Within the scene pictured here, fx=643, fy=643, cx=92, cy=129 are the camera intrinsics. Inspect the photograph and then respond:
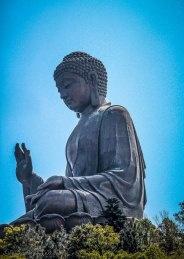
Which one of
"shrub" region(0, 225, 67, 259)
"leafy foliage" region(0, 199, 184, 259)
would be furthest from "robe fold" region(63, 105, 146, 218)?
"shrub" region(0, 225, 67, 259)

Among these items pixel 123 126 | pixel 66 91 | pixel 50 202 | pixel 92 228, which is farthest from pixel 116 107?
pixel 92 228

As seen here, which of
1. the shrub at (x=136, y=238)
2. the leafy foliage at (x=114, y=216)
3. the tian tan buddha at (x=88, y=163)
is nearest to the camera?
the shrub at (x=136, y=238)

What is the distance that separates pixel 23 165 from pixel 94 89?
7.42 feet

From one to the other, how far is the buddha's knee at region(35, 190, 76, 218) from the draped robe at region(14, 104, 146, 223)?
0.74ft

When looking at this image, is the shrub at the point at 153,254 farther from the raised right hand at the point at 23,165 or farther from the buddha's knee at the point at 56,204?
the raised right hand at the point at 23,165

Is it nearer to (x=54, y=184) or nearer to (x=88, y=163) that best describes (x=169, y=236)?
(x=54, y=184)

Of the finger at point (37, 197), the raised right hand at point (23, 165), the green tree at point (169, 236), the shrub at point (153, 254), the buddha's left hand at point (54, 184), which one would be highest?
the raised right hand at point (23, 165)

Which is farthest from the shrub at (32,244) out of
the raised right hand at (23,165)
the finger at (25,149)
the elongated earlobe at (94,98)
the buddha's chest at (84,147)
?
the elongated earlobe at (94,98)

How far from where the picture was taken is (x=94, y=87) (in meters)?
14.0

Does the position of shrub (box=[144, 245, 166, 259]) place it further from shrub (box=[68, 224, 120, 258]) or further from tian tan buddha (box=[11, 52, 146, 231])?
tian tan buddha (box=[11, 52, 146, 231])

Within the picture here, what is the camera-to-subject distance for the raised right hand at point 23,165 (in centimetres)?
1335

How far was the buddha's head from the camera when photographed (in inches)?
547

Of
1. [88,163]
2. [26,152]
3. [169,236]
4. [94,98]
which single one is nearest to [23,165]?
[26,152]

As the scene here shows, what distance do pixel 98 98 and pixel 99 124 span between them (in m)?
0.91
